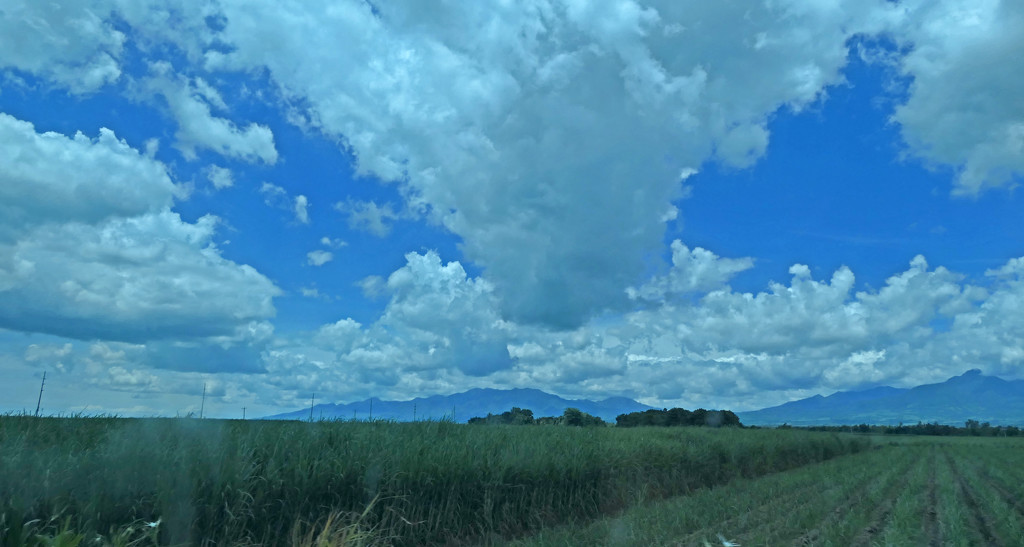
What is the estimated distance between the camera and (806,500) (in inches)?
715

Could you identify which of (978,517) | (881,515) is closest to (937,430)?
(978,517)

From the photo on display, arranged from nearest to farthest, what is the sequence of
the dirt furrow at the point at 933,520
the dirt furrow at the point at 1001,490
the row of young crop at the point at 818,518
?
the row of young crop at the point at 818,518 → the dirt furrow at the point at 933,520 → the dirt furrow at the point at 1001,490

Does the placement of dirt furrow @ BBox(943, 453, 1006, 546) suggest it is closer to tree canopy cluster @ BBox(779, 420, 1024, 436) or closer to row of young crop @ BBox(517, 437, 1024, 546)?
row of young crop @ BBox(517, 437, 1024, 546)

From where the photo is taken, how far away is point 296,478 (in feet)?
34.7

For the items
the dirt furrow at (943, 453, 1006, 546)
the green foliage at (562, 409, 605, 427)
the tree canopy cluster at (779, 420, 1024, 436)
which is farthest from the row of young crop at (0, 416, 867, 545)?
the tree canopy cluster at (779, 420, 1024, 436)

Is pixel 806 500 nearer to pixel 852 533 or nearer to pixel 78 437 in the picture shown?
pixel 852 533

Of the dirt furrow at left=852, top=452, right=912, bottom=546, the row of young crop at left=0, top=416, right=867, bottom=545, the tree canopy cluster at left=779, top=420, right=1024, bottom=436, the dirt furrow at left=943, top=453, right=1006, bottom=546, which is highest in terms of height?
the tree canopy cluster at left=779, top=420, right=1024, bottom=436

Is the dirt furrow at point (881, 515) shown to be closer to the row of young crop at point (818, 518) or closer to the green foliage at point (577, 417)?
the row of young crop at point (818, 518)

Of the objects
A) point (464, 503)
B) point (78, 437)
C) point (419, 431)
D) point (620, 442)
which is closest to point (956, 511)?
point (620, 442)

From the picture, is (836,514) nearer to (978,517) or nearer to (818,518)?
(818,518)

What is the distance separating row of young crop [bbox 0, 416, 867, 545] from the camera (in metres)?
8.60

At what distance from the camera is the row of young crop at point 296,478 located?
8602 millimetres

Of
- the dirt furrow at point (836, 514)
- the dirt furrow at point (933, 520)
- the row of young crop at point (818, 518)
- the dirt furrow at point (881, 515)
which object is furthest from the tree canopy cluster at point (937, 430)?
the row of young crop at point (818, 518)

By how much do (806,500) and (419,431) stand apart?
1128cm
